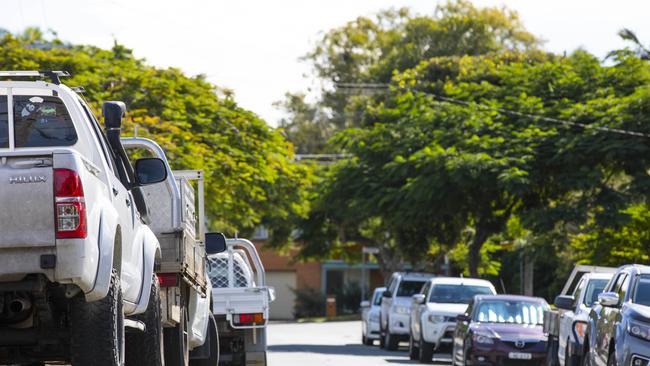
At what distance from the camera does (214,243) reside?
1427cm

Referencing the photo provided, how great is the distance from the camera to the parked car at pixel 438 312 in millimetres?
27703

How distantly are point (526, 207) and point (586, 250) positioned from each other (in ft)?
6.94

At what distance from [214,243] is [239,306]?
352 cm

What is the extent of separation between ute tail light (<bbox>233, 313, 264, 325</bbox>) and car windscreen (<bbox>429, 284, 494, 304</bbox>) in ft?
37.9

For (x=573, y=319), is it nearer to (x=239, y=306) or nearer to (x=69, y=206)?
(x=239, y=306)

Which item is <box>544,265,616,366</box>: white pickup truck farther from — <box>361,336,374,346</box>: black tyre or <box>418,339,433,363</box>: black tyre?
<box>361,336,374,346</box>: black tyre

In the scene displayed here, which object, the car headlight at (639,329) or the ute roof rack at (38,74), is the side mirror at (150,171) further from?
the car headlight at (639,329)

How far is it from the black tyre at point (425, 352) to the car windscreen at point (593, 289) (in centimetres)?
789

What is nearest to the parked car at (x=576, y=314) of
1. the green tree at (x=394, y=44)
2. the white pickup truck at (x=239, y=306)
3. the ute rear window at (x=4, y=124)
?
the white pickup truck at (x=239, y=306)

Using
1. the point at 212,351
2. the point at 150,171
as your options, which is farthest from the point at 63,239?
the point at 212,351

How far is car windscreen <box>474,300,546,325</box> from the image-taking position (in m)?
23.6

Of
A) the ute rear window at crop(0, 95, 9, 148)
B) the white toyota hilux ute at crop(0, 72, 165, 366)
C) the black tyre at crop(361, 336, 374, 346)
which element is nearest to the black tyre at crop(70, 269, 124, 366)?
the white toyota hilux ute at crop(0, 72, 165, 366)

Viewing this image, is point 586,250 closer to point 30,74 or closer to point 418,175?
point 418,175

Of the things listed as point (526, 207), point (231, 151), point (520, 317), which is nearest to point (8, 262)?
point (520, 317)
